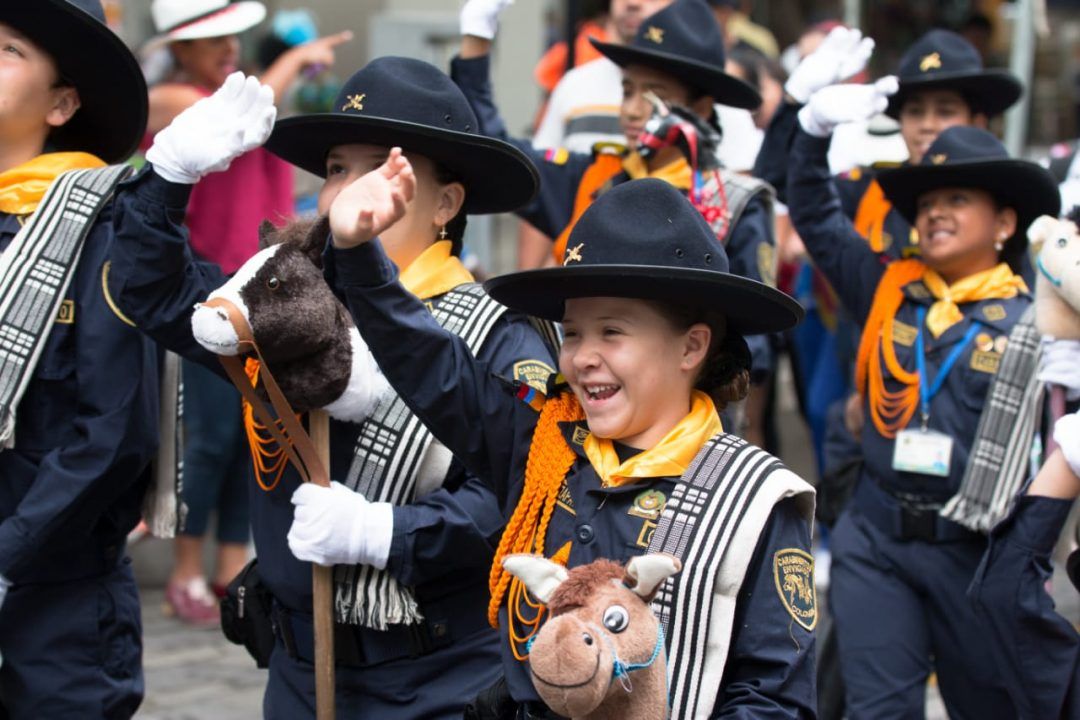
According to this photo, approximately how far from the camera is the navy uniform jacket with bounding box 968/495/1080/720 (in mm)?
3689

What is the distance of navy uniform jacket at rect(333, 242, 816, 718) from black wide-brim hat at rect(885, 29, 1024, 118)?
3400 mm

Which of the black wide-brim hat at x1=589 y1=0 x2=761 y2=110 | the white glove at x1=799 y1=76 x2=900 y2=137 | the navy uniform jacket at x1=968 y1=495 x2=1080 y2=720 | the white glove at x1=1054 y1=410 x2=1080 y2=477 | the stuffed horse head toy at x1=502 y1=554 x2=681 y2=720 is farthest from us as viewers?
the black wide-brim hat at x1=589 y1=0 x2=761 y2=110

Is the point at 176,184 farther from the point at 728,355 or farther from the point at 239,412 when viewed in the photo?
the point at 239,412

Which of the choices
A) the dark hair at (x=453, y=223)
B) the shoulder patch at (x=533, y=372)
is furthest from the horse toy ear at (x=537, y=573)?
the dark hair at (x=453, y=223)

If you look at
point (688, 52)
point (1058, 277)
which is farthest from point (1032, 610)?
point (688, 52)

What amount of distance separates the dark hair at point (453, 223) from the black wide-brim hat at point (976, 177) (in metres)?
1.65

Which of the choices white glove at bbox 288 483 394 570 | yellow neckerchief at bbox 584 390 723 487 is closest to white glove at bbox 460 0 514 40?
white glove at bbox 288 483 394 570

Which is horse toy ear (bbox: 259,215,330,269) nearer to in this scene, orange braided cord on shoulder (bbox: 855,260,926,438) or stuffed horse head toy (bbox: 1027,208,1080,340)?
stuffed horse head toy (bbox: 1027,208,1080,340)

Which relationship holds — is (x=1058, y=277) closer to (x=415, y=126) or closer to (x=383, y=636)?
(x=415, y=126)

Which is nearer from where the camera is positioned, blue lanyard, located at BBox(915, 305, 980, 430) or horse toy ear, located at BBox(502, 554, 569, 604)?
horse toy ear, located at BBox(502, 554, 569, 604)

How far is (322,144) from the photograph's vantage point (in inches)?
159

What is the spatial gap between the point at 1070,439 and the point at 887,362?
1502 mm

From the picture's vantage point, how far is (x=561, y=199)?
6.05 m

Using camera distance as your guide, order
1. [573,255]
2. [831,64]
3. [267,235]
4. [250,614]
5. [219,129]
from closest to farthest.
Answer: [573,255] < [219,129] < [267,235] < [250,614] < [831,64]
